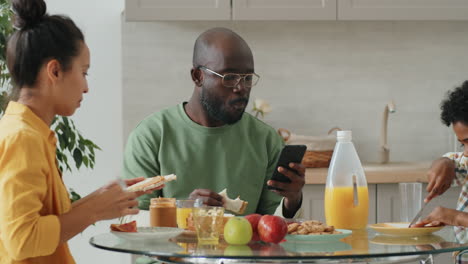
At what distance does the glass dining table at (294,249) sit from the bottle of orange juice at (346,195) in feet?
0.44

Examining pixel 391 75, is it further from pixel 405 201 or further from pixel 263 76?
pixel 405 201

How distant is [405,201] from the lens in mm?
2027

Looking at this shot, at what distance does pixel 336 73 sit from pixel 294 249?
2843mm

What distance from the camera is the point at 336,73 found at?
4.47 m

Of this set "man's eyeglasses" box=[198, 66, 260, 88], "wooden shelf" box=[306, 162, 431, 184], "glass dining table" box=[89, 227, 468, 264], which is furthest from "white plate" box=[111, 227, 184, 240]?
"wooden shelf" box=[306, 162, 431, 184]

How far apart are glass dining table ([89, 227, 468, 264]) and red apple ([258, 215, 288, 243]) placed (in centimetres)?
2

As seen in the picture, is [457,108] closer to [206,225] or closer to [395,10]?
[206,225]

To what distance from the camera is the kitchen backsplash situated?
4.38m

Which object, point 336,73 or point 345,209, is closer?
point 345,209

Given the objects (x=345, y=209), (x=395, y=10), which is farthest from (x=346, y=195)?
(x=395, y=10)

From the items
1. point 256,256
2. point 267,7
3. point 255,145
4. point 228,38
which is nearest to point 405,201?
point 256,256

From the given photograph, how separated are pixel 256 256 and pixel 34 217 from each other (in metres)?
0.48

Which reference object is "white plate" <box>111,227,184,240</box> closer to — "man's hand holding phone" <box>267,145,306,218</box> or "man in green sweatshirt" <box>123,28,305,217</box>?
"man's hand holding phone" <box>267,145,306,218</box>

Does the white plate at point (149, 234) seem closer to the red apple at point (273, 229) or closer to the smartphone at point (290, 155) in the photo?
the red apple at point (273, 229)
